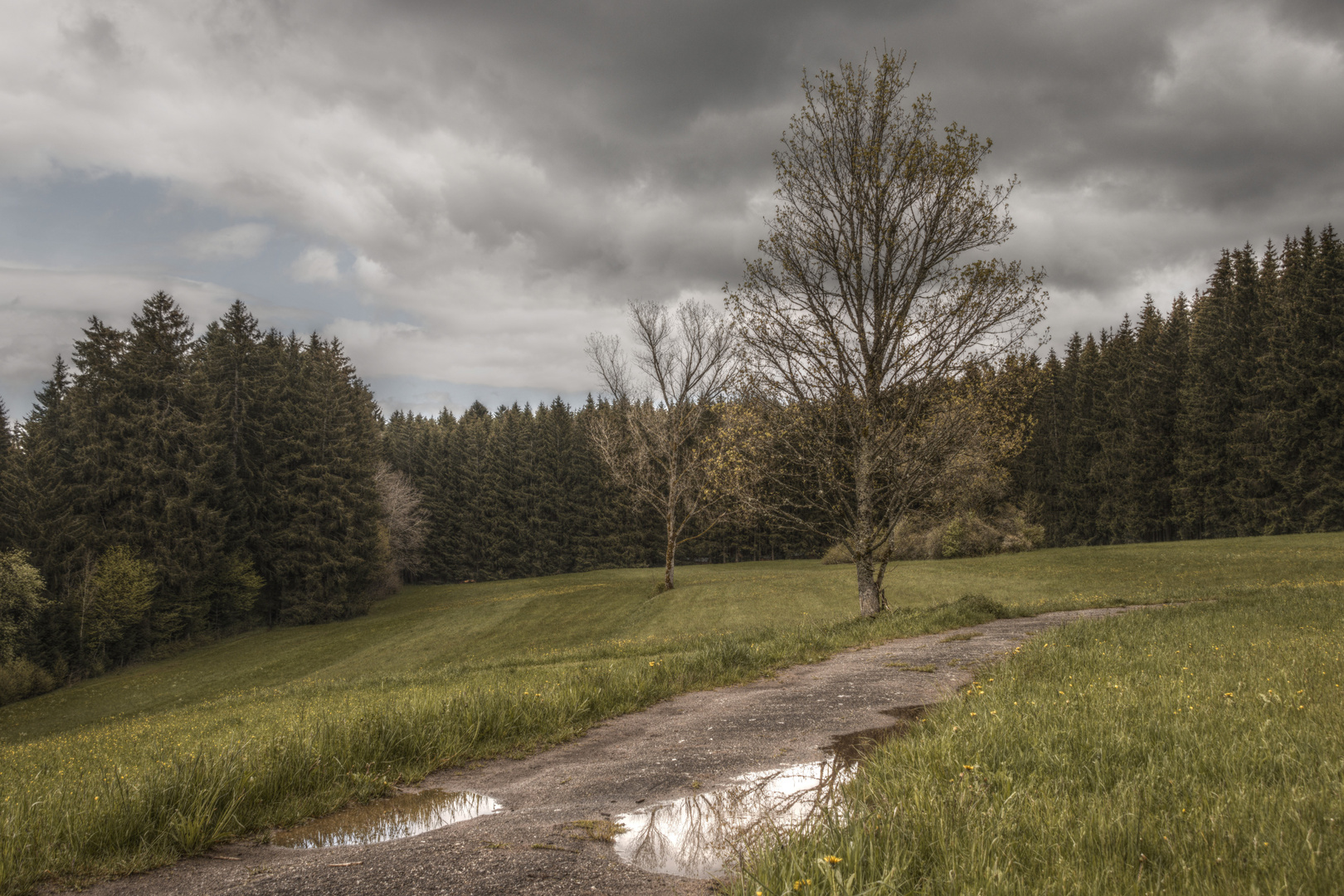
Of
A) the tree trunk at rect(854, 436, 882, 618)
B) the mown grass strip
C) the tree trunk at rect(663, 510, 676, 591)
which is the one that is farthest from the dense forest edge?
the mown grass strip

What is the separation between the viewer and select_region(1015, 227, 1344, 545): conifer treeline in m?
42.0

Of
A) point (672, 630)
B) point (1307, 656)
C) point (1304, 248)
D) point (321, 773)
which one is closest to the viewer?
point (321, 773)

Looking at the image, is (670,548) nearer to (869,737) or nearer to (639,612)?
(639,612)

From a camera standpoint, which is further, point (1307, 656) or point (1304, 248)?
point (1304, 248)

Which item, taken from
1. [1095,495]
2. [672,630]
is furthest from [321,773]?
[1095,495]

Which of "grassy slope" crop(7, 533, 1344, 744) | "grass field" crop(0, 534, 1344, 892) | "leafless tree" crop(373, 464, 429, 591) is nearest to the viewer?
"grass field" crop(0, 534, 1344, 892)

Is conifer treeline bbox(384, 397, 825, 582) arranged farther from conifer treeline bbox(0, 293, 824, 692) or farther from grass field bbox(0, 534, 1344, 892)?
grass field bbox(0, 534, 1344, 892)

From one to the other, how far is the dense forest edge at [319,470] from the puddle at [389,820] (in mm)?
29181

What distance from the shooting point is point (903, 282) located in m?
14.9

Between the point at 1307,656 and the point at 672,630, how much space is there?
20074mm

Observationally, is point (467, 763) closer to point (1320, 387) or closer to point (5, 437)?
point (1320, 387)

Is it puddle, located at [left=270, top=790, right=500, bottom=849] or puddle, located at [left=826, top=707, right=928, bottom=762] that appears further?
puddle, located at [left=826, top=707, right=928, bottom=762]

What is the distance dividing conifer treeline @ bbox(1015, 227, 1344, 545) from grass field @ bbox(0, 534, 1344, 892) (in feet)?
60.2

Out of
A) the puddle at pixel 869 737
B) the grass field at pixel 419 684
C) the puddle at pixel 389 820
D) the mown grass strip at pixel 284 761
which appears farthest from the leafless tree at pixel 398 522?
the puddle at pixel 869 737
